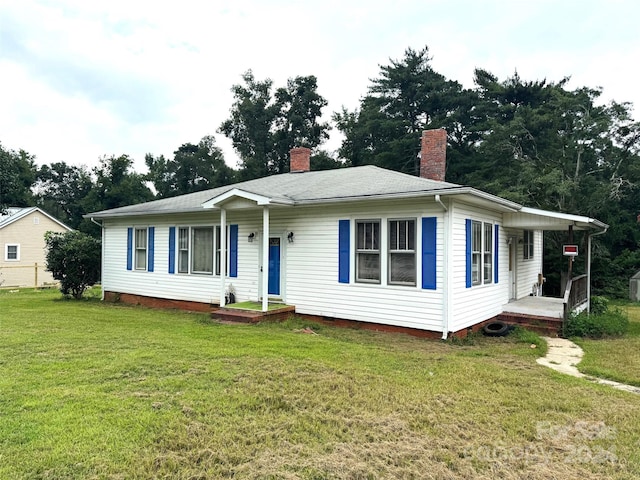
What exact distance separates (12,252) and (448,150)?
88.6 ft

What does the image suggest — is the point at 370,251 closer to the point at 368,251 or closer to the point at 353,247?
the point at 368,251

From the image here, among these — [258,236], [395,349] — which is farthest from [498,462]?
[258,236]

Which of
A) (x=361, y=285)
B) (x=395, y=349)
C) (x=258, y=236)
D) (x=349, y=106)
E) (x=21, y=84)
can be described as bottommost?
(x=395, y=349)

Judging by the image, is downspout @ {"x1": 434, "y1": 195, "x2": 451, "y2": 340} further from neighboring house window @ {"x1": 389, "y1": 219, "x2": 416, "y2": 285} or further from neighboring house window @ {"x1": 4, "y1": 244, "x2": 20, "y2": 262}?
neighboring house window @ {"x1": 4, "y1": 244, "x2": 20, "y2": 262}

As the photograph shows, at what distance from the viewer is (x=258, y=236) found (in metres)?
10.7

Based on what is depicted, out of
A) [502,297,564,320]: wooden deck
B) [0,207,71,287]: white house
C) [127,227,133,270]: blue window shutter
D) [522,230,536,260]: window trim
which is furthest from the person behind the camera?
[0,207,71,287]: white house

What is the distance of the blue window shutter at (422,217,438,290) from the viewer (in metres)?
8.17

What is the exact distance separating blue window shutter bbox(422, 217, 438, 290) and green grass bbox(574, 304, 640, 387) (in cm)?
272

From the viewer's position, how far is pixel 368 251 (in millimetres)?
8977

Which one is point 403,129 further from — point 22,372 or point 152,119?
point 22,372

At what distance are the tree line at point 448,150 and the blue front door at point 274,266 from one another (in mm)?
12701

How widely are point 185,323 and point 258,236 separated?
2.67m

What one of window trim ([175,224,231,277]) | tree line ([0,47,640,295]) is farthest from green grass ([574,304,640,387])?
tree line ([0,47,640,295])

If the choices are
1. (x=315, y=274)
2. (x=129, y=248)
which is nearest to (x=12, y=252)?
(x=129, y=248)
